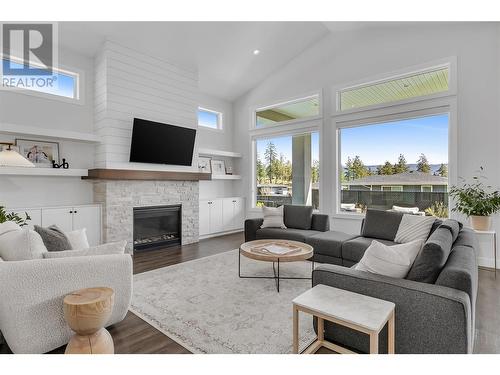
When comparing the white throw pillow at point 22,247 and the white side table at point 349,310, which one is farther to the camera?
the white throw pillow at point 22,247

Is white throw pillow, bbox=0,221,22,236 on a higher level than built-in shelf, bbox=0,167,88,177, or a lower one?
lower

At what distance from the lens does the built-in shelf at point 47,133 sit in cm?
387

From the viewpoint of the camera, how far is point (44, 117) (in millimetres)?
4402

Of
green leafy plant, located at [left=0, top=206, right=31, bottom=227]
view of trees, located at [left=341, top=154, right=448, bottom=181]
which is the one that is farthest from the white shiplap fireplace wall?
view of trees, located at [left=341, top=154, right=448, bottom=181]

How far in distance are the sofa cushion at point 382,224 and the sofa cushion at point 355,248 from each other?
0.14 m

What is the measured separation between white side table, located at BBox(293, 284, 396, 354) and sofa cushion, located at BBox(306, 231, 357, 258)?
1963 mm

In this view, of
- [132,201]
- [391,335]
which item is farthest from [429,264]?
[132,201]

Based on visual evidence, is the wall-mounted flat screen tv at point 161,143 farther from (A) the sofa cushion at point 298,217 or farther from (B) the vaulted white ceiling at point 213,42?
(A) the sofa cushion at point 298,217

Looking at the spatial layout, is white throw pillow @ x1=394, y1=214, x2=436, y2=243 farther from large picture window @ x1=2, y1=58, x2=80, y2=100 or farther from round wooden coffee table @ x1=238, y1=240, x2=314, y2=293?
large picture window @ x1=2, y1=58, x2=80, y2=100

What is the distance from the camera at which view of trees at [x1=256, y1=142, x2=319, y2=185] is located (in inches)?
261

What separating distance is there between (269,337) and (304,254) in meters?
1.20

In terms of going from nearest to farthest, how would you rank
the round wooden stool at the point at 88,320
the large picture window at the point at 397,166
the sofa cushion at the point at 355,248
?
the round wooden stool at the point at 88,320 → the sofa cushion at the point at 355,248 → the large picture window at the point at 397,166

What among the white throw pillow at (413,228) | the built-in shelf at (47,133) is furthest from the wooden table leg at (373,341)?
the built-in shelf at (47,133)
